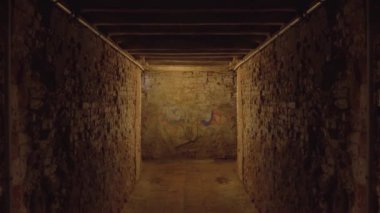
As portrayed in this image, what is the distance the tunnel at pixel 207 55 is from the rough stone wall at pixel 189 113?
2639 millimetres

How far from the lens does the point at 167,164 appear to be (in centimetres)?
888

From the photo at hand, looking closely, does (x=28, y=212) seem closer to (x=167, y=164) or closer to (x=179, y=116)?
(x=167, y=164)

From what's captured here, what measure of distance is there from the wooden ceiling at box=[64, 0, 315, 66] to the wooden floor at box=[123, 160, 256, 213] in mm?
2523

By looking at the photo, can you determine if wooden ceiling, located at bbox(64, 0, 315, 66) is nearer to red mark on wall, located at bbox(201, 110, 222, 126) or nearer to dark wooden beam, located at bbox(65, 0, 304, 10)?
dark wooden beam, located at bbox(65, 0, 304, 10)

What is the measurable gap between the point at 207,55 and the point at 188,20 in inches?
108

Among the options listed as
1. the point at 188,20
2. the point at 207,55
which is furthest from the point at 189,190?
the point at 188,20

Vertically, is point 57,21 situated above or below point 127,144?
above

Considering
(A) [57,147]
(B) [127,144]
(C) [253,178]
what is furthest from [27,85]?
(C) [253,178]

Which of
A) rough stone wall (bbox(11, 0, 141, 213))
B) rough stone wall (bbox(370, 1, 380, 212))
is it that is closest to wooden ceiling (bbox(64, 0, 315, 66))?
rough stone wall (bbox(11, 0, 141, 213))

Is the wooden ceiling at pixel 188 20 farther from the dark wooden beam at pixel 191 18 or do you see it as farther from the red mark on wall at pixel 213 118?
the red mark on wall at pixel 213 118

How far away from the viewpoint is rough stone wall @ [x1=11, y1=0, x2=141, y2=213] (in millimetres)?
2219

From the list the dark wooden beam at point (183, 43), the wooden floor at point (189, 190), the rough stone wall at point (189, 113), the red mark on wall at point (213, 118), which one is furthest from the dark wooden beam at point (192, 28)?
the red mark on wall at point (213, 118)

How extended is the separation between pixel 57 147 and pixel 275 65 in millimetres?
2612

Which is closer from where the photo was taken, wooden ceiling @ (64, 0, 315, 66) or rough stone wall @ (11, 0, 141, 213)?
rough stone wall @ (11, 0, 141, 213)
